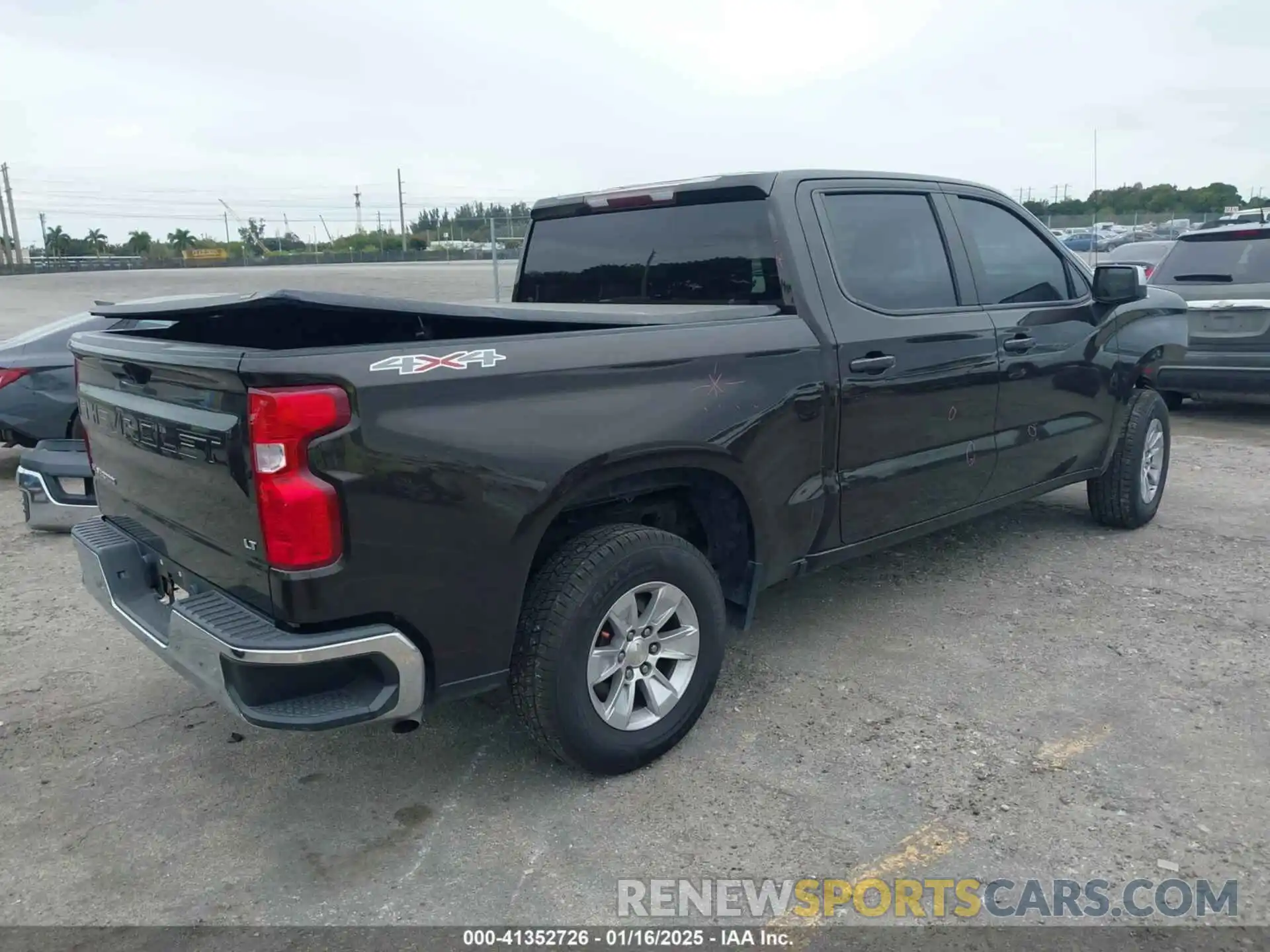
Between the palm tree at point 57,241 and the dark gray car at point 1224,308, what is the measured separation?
9819 centimetres

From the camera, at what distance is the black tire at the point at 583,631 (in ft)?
10.1

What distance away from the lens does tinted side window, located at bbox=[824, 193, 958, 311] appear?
403 cm

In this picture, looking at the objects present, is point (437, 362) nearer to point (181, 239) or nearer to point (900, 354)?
point (900, 354)

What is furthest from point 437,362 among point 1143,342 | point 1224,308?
point 1224,308

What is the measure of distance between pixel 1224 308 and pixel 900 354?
6.25 metres

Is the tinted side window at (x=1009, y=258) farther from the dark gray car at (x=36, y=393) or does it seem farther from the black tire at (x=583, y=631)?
the dark gray car at (x=36, y=393)

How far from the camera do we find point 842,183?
4.12 metres

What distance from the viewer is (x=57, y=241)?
93.3 m

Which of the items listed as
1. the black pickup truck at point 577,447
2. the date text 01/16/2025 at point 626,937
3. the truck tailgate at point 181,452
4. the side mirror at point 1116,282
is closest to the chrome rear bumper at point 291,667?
the black pickup truck at point 577,447

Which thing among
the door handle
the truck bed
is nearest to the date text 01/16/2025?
the truck bed

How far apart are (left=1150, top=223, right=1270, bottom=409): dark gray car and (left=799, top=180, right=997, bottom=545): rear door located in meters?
4.94

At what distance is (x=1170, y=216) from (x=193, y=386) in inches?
1739

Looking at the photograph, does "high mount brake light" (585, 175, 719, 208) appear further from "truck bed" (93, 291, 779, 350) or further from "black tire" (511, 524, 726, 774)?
"black tire" (511, 524, 726, 774)

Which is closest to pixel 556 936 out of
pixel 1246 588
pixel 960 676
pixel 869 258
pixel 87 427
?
pixel 960 676
